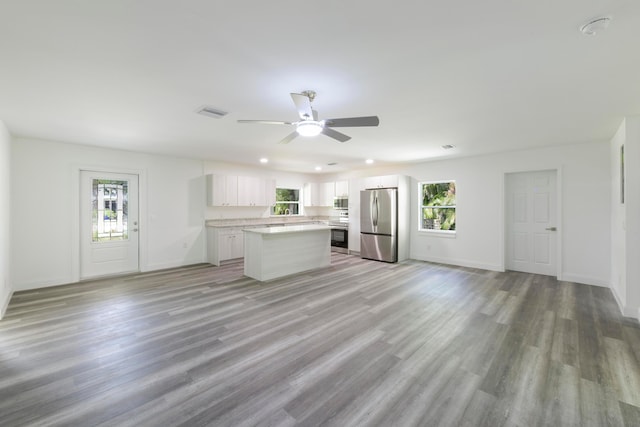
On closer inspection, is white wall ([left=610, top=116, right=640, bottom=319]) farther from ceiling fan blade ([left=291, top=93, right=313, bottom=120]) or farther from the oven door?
the oven door

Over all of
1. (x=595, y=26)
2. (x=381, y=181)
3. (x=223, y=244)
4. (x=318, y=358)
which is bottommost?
(x=318, y=358)

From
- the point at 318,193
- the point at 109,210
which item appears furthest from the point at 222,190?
the point at 318,193

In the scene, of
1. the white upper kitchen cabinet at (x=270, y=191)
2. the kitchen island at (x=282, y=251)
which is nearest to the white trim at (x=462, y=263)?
the kitchen island at (x=282, y=251)

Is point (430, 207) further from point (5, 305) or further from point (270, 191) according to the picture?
point (5, 305)

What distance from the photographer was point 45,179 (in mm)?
4676

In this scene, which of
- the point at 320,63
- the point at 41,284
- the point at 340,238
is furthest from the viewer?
the point at 340,238

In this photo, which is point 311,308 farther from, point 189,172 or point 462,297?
point 189,172

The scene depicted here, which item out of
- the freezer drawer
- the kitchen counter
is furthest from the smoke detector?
the kitchen counter

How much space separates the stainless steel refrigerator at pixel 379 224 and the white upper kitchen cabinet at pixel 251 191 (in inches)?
108

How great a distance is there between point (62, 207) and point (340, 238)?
620cm

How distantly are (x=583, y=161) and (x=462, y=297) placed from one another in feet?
11.1

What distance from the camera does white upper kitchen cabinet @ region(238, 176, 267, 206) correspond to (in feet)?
23.3

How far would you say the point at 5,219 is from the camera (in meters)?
3.83

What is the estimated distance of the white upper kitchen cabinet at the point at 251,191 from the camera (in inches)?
280
